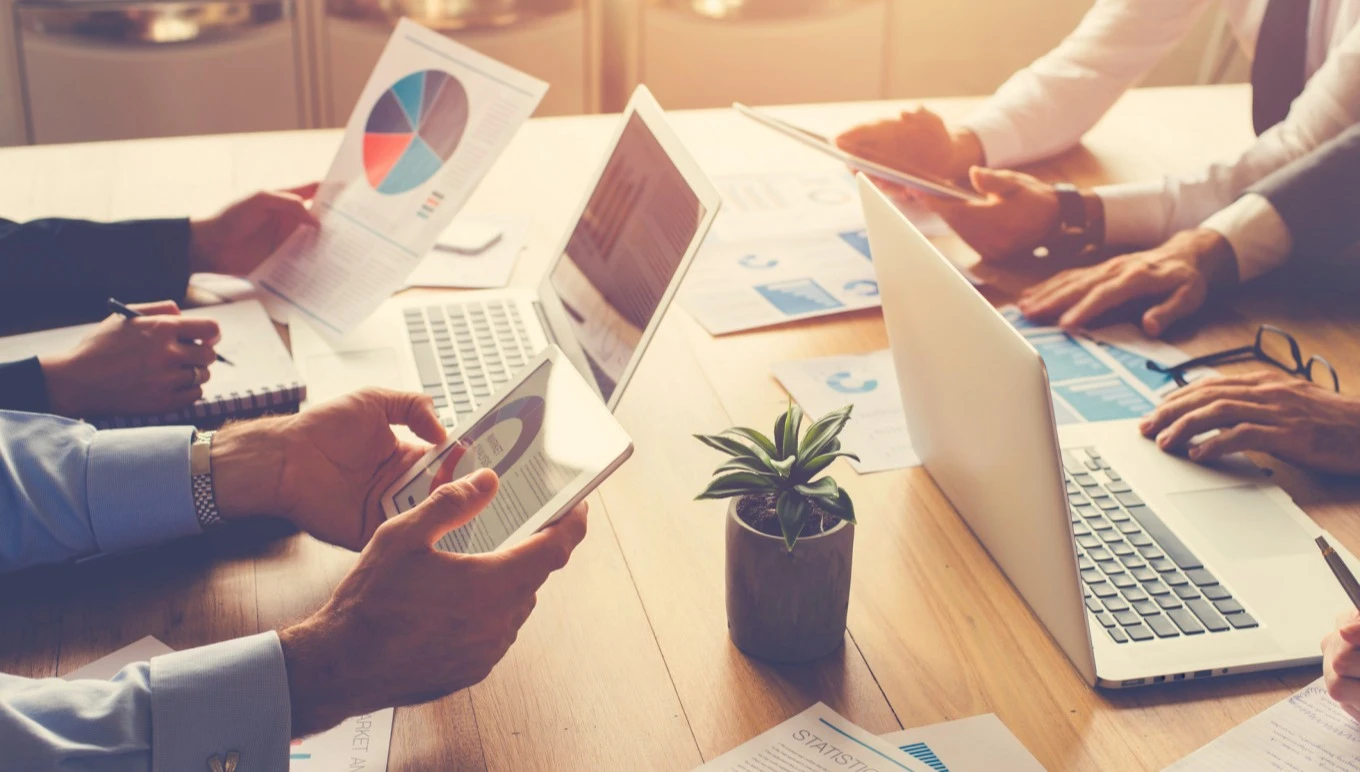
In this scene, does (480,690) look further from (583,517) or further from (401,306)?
(401,306)

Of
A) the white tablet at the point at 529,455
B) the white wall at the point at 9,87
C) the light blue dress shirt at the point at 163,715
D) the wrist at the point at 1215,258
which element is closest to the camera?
the light blue dress shirt at the point at 163,715

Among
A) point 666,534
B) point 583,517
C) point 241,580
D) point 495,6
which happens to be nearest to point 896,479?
point 666,534

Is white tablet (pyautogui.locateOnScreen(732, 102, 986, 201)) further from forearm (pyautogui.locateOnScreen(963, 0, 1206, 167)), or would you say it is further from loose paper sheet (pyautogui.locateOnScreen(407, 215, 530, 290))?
loose paper sheet (pyautogui.locateOnScreen(407, 215, 530, 290))

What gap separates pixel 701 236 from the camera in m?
1.05

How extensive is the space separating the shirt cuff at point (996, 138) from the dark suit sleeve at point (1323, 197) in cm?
42

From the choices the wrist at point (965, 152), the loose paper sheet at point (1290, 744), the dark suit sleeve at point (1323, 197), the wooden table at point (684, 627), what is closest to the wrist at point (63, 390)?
the wooden table at point (684, 627)

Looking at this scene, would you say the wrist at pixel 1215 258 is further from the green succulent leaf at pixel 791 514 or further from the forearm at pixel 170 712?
the forearm at pixel 170 712

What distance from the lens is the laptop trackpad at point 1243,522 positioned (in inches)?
39.9

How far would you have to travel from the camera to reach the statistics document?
137cm

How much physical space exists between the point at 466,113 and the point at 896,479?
66 centimetres

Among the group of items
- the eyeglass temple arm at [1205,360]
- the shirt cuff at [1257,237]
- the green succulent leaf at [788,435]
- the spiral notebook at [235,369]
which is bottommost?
the spiral notebook at [235,369]

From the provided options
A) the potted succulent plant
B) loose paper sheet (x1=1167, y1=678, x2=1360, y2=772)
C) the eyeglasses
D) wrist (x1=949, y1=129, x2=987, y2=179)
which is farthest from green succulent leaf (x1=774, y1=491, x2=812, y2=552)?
wrist (x1=949, y1=129, x2=987, y2=179)

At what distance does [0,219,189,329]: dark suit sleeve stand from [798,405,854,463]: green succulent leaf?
0.87 metres

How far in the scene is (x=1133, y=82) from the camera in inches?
75.3
